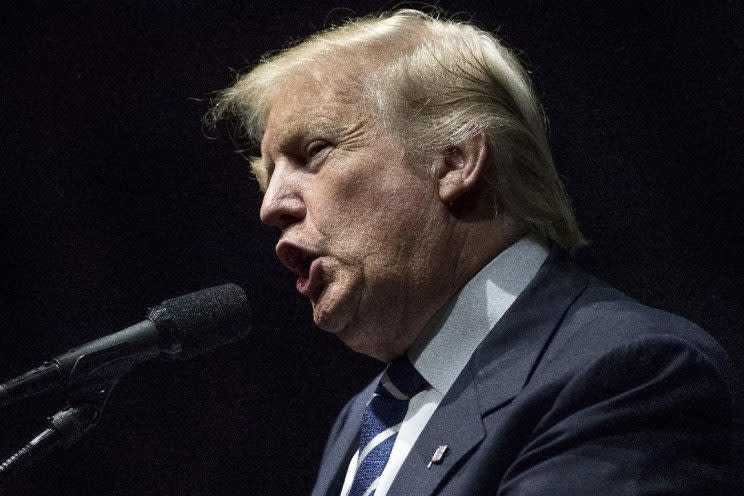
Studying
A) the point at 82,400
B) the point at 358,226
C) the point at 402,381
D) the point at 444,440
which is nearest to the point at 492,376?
the point at 444,440

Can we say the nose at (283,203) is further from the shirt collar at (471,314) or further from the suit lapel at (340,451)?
the suit lapel at (340,451)

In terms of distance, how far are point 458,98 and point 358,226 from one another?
0.37 meters

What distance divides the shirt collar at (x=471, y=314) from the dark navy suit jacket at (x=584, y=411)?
71 millimetres

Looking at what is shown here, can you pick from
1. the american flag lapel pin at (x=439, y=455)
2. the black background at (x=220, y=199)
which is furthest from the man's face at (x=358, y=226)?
the black background at (x=220, y=199)

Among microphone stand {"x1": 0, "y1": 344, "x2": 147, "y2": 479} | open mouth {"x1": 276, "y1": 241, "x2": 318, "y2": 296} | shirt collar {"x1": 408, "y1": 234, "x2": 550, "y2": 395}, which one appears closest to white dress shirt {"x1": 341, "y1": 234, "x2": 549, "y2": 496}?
shirt collar {"x1": 408, "y1": 234, "x2": 550, "y2": 395}

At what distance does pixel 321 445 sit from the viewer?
8.41 ft

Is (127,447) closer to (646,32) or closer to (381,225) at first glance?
(381,225)

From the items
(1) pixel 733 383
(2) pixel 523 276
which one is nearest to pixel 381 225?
(2) pixel 523 276

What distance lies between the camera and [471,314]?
69.2 inches

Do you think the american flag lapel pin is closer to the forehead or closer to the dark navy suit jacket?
the dark navy suit jacket

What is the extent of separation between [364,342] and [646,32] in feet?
3.57

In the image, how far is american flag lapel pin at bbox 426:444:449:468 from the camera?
4.91ft

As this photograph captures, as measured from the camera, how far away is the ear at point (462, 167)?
1819 mm

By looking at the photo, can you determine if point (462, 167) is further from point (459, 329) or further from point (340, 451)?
point (340, 451)
